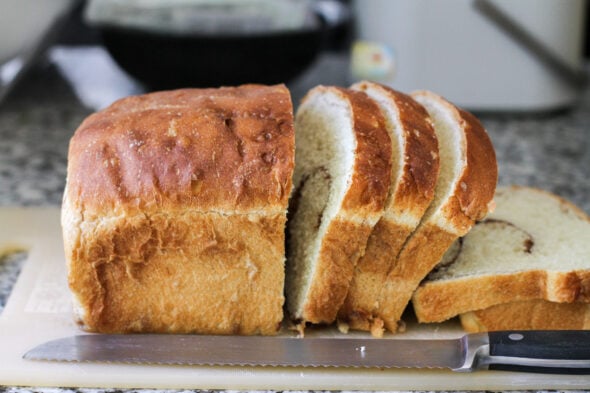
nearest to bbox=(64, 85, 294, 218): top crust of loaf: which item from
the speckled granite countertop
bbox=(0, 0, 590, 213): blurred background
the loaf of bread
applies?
the loaf of bread

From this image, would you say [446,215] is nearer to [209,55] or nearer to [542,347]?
[542,347]

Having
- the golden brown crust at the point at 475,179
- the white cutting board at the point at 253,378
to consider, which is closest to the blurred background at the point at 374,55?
the golden brown crust at the point at 475,179

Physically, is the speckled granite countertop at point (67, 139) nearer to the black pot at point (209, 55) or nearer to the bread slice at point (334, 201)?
the black pot at point (209, 55)

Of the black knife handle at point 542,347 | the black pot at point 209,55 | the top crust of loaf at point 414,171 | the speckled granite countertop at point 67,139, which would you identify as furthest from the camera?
the black pot at point 209,55

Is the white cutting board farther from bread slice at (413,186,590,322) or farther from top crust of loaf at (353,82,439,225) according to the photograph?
top crust of loaf at (353,82,439,225)

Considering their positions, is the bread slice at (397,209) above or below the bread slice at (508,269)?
above

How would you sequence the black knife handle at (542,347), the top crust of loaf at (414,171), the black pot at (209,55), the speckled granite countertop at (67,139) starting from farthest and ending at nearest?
the black pot at (209,55) → the speckled granite countertop at (67,139) → the top crust of loaf at (414,171) → the black knife handle at (542,347)

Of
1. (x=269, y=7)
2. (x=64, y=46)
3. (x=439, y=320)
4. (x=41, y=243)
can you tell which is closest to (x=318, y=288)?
(x=439, y=320)
